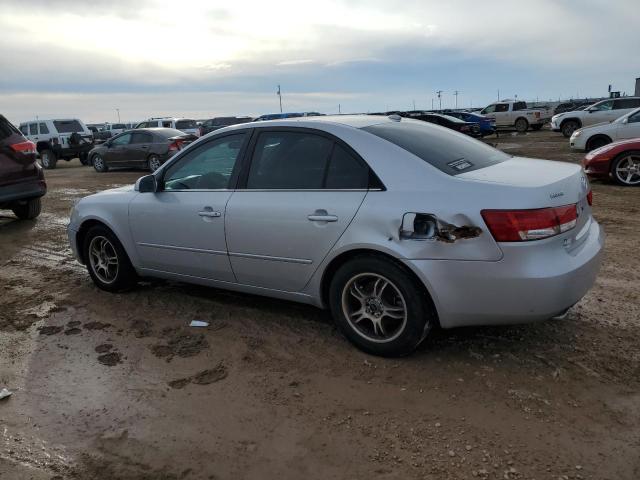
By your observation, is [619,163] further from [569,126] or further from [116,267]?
[569,126]

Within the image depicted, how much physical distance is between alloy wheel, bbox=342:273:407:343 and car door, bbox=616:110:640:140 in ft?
41.3

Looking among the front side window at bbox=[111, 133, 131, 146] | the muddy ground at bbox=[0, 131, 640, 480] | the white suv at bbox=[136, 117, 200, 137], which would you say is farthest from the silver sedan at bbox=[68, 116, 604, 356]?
the white suv at bbox=[136, 117, 200, 137]

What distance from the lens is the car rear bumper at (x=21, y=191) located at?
27.7ft

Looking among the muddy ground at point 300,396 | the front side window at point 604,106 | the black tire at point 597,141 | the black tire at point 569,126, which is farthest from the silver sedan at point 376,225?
the black tire at point 569,126

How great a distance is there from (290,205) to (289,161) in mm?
387

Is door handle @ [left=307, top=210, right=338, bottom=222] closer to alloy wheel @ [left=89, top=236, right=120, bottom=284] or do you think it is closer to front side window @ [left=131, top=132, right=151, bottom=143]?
alloy wheel @ [left=89, top=236, right=120, bottom=284]

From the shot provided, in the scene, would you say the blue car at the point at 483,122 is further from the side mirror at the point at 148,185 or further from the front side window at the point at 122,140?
the side mirror at the point at 148,185

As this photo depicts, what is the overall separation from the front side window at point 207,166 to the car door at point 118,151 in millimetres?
14458

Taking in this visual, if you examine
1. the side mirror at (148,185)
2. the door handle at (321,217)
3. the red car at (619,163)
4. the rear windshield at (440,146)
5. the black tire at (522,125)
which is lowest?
the red car at (619,163)

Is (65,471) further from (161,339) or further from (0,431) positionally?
(161,339)

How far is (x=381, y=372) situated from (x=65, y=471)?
1.85 meters

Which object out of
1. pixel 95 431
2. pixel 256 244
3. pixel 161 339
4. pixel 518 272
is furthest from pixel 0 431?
pixel 518 272

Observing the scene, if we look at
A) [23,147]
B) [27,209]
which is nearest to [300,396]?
[23,147]

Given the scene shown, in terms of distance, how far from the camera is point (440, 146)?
3.84 metres
